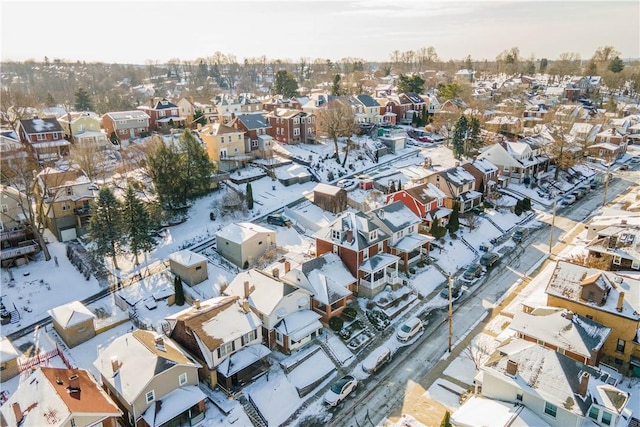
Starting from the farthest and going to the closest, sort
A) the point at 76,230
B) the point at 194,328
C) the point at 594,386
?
the point at 76,230 → the point at 194,328 → the point at 594,386

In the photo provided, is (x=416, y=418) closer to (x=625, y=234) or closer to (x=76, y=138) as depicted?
(x=625, y=234)

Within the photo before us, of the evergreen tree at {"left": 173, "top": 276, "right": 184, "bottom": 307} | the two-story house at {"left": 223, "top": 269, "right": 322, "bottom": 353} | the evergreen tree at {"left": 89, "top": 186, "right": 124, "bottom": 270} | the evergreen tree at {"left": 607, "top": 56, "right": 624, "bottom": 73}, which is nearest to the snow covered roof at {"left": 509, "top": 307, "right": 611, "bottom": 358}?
the two-story house at {"left": 223, "top": 269, "right": 322, "bottom": 353}

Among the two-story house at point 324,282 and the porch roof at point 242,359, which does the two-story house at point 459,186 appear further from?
the porch roof at point 242,359

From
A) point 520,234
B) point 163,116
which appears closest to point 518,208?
point 520,234

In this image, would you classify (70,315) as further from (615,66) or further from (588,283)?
(615,66)

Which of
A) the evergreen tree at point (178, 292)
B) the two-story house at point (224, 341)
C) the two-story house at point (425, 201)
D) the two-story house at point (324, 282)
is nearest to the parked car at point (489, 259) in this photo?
the two-story house at point (425, 201)

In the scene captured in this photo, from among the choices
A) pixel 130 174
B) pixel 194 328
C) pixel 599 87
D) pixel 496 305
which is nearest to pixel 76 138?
pixel 130 174
